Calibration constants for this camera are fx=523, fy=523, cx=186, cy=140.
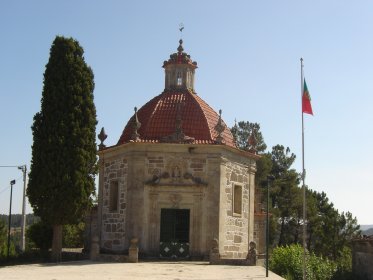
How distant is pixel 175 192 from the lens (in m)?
22.0

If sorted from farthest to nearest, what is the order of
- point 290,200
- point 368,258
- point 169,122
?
1. point 290,200
2. point 368,258
3. point 169,122

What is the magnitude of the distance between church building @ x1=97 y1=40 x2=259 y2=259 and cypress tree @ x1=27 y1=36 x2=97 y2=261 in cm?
163

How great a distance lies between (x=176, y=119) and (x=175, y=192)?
3.22 meters

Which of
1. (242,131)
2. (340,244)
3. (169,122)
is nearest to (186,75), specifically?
(169,122)

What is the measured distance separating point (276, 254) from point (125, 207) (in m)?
8.11

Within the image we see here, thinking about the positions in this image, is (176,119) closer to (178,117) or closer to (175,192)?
(178,117)

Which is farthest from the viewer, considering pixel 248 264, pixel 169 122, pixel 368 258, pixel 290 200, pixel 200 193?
pixel 290 200

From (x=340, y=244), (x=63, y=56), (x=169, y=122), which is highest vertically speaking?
(x=63, y=56)

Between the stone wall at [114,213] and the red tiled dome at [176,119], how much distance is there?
4.05 ft

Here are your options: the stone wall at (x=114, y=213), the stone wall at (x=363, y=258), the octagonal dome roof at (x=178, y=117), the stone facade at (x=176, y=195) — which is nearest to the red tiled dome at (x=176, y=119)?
the octagonal dome roof at (x=178, y=117)

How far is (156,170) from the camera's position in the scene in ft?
73.0

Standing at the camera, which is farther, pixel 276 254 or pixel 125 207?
pixel 276 254

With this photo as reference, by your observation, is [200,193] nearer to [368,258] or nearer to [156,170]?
[156,170]

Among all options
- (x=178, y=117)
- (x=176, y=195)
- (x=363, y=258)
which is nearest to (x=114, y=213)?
(x=176, y=195)
